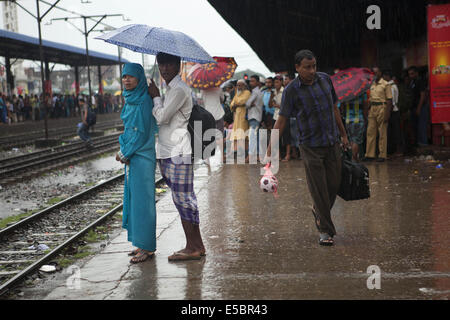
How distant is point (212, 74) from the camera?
1153 cm

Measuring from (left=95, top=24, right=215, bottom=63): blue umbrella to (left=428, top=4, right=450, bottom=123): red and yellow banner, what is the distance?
722 centimetres

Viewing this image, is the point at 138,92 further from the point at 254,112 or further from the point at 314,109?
the point at 254,112

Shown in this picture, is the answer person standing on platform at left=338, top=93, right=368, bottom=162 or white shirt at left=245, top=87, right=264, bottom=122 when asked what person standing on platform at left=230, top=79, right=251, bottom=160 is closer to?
white shirt at left=245, top=87, right=264, bottom=122

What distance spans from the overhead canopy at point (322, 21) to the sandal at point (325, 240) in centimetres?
755

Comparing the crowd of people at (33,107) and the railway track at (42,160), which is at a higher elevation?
the crowd of people at (33,107)

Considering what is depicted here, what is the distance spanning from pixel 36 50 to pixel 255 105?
23.4 metres

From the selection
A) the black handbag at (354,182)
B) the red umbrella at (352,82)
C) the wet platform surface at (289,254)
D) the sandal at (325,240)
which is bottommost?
the wet platform surface at (289,254)

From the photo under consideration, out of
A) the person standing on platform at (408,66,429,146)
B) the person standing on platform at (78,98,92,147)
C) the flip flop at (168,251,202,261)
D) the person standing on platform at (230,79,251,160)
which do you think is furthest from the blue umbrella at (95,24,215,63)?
the person standing on platform at (78,98,92,147)

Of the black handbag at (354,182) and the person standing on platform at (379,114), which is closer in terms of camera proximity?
the black handbag at (354,182)

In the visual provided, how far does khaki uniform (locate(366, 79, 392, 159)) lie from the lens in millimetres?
11241

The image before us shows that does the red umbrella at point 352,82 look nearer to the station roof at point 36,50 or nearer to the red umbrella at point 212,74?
the red umbrella at point 212,74

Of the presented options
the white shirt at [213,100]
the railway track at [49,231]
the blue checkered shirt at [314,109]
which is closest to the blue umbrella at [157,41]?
the blue checkered shirt at [314,109]

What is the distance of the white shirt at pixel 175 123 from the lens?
4.95 metres

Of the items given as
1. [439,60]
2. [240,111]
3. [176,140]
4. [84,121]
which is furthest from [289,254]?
[84,121]
